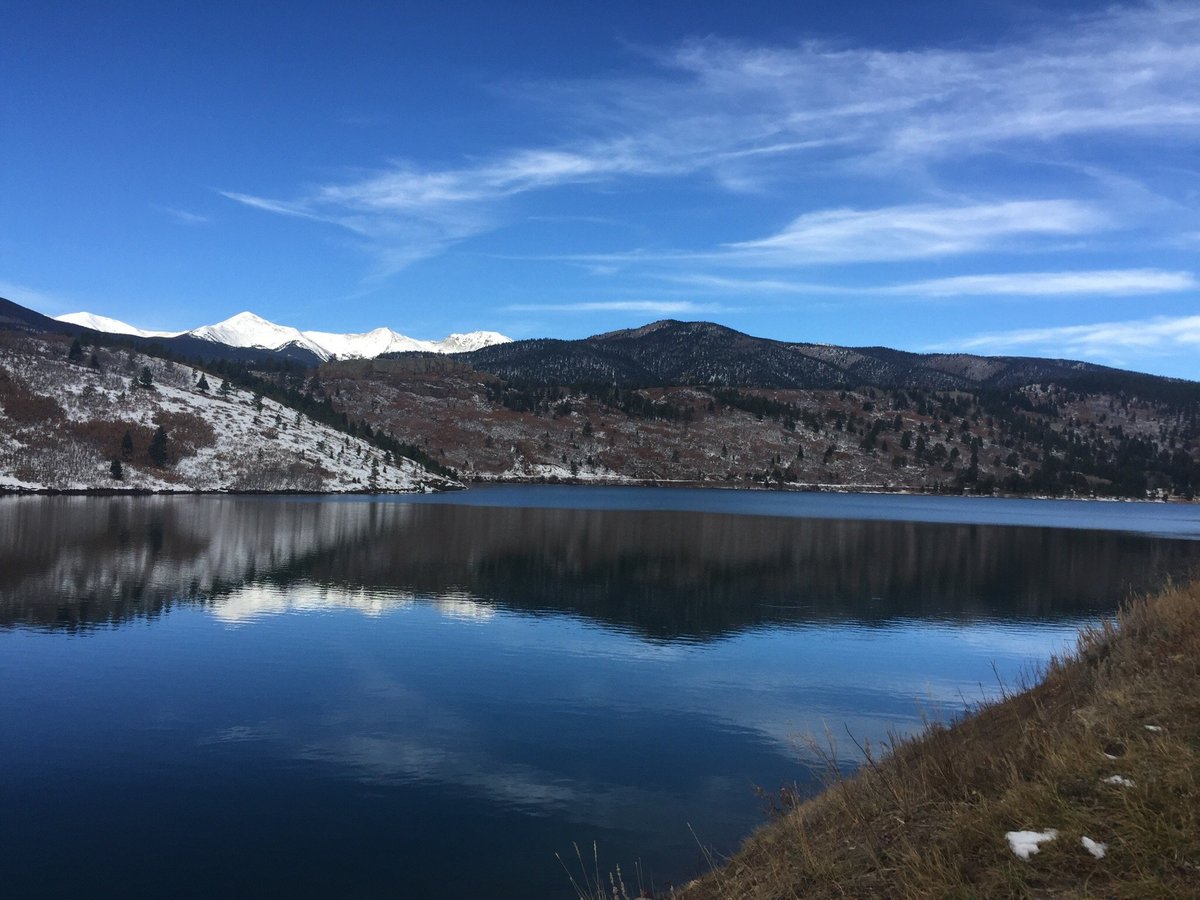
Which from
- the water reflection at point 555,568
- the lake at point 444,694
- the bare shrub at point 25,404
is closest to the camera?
the lake at point 444,694

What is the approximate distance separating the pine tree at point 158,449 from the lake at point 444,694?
251 feet

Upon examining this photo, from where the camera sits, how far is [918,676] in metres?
30.7

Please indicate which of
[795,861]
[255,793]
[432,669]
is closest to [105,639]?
[432,669]

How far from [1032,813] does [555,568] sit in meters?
50.1

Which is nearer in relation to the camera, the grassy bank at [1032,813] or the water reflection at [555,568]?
the grassy bank at [1032,813]

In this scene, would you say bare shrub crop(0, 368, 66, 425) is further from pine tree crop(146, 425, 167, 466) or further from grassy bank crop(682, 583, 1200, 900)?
grassy bank crop(682, 583, 1200, 900)

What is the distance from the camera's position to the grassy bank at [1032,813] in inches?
285

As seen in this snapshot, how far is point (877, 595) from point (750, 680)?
78.4ft

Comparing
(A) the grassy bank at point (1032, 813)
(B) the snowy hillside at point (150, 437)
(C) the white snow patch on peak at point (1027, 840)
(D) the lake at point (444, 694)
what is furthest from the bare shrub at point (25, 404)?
(C) the white snow patch on peak at point (1027, 840)

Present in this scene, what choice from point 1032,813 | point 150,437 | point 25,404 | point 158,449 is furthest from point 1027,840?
point 25,404

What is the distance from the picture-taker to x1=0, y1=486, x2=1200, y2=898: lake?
15.6 meters

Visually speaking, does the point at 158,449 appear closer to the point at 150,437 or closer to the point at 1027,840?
the point at 150,437

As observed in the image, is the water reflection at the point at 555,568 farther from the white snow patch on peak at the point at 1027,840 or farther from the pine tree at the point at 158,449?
A: the pine tree at the point at 158,449

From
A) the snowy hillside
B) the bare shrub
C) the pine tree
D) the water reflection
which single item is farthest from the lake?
the bare shrub
